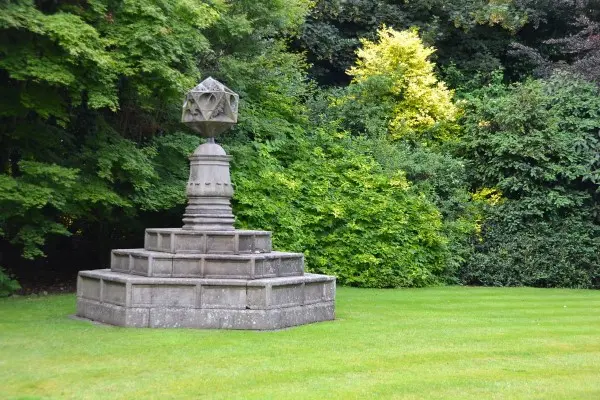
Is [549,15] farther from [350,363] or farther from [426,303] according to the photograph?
[350,363]

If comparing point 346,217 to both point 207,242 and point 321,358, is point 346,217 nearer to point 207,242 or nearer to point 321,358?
point 207,242

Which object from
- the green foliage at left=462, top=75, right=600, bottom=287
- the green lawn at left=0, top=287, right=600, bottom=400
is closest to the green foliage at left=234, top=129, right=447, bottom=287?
the green foliage at left=462, top=75, right=600, bottom=287

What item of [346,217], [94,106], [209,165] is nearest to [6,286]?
[94,106]

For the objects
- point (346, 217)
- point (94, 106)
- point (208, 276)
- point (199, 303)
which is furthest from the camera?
point (346, 217)

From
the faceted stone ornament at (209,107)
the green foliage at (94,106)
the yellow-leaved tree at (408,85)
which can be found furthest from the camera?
the yellow-leaved tree at (408,85)

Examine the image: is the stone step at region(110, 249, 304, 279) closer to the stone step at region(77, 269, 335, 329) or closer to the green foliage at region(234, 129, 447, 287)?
the stone step at region(77, 269, 335, 329)

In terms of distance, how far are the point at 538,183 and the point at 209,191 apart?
12.8 meters

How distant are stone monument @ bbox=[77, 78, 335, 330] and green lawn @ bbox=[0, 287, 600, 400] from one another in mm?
Answer: 424

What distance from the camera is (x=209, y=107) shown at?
13789 millimetres

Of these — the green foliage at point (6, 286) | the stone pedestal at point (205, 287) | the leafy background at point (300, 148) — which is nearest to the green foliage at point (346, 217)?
the leafy background at point (300, 148)

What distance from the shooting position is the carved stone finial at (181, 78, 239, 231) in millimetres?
13578

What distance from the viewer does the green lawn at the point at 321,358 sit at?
822 cm

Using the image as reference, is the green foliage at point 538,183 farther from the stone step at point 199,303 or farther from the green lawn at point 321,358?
the stone step at point 199,303

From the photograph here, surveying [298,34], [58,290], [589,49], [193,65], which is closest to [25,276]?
[58,290]
